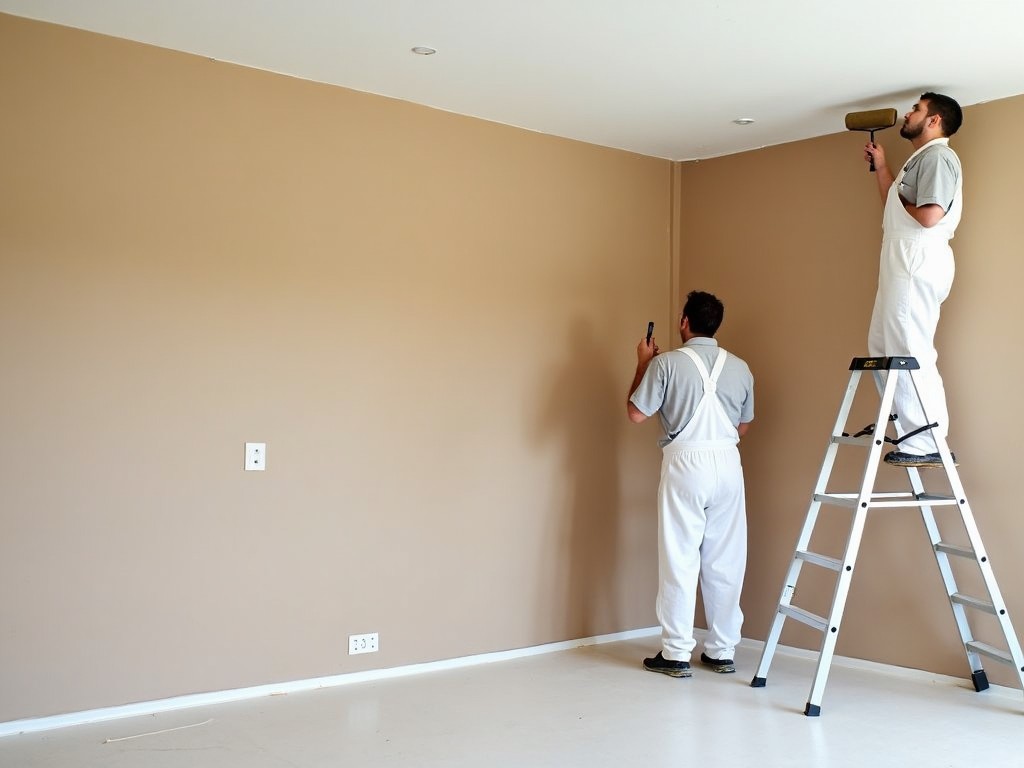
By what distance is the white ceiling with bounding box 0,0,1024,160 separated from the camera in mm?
3365

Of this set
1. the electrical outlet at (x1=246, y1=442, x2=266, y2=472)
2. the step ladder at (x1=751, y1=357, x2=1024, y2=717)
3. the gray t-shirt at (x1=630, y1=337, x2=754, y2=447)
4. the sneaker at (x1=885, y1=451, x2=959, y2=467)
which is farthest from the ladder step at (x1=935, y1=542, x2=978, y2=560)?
the electrical outlet at (x1=246, y1=442, x2=266, y2=472)

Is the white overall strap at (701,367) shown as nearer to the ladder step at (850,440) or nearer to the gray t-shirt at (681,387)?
the gray t-shirt at (681,387)

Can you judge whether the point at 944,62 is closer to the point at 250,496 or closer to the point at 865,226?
the point at 865,226

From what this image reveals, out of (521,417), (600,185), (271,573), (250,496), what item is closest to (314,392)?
(250,496)

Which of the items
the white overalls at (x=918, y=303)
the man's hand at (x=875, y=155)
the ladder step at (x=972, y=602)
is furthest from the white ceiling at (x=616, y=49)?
the ladder step at (x=972, y=602)

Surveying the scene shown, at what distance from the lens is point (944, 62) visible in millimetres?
3781

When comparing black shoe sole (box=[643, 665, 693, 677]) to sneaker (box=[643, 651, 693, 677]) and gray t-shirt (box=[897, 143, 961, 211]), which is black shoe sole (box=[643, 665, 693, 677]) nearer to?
sneaker (box=[643, 651, 693, 677])

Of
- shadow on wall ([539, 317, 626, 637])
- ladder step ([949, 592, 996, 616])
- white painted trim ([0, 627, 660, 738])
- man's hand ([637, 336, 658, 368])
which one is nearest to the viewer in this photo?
white painted trim ([0, 627, 660, 738])

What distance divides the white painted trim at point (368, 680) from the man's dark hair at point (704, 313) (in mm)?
1654

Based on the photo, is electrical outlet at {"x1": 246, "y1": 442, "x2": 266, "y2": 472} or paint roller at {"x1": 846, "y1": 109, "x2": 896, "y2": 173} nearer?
electrical outlet at {"x1": 246, "y1": 442, "x2": 266, "y2": 472}

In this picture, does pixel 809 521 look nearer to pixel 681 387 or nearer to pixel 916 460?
pixel 916 460

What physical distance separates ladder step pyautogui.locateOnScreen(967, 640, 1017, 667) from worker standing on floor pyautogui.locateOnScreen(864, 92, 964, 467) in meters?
0.78

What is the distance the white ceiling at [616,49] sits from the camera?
132 inches

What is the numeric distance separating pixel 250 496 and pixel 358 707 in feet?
3.12
